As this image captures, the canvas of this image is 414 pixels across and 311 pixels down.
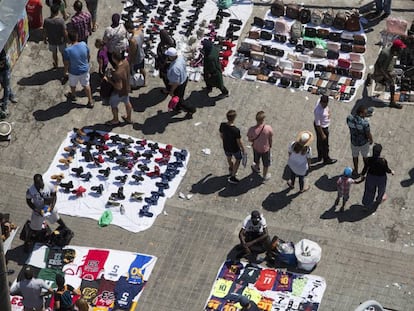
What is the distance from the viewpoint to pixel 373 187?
67.2 ft

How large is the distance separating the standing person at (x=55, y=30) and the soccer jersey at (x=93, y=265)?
5.64 meters

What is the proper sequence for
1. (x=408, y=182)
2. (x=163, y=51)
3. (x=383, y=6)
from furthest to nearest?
1. (x=383, y=6)
2. (x=163, y=51)
3. (x=408, y=182)

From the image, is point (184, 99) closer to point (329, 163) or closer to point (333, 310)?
point (329, 163)

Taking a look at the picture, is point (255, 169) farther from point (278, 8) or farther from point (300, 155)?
point (278, 8)

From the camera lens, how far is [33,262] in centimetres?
1989

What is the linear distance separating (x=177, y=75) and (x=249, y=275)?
4.90 metres

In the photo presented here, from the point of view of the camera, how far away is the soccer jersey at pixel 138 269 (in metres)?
19.5

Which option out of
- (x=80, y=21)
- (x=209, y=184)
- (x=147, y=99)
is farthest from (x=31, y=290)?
(x=80, y=21)

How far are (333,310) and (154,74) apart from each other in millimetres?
7564

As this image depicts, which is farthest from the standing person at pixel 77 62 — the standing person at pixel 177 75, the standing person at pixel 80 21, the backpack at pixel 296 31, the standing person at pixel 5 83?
the backpack at pixel 296 31

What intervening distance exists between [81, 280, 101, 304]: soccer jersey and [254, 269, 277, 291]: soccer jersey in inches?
112

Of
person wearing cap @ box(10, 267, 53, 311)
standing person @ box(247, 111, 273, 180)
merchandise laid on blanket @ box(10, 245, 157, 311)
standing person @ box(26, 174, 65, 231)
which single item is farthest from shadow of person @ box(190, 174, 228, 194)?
person wearing cap @ box(10, 267, 53, 311)

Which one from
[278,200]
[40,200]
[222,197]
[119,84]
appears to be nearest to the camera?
[40,200]

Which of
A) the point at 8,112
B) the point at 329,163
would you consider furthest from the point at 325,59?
the point at 8,112
